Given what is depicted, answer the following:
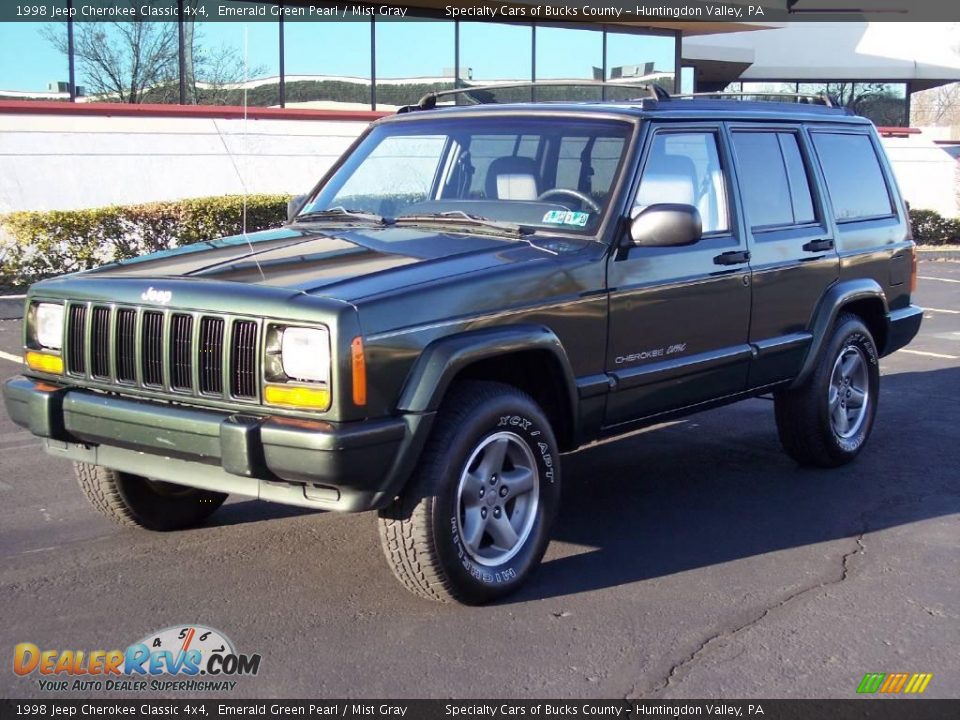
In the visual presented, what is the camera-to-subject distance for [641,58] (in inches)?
925

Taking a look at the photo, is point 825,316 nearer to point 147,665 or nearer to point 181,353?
point 181,353

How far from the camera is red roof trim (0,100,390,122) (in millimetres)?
14945

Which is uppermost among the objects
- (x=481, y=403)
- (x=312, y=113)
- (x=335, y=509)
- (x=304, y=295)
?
(x=312, y=113)

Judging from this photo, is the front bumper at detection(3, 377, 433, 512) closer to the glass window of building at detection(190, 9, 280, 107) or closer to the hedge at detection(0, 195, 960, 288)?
the hedge at detection(0, 195, 960, 288)

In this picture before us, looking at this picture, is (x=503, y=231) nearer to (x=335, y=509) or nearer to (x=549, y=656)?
(x=335, y=509)

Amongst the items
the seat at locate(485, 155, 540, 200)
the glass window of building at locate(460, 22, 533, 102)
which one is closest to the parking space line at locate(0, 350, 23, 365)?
the seat at locate(485, 155, 540, 200)

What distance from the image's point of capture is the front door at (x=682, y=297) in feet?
17.3

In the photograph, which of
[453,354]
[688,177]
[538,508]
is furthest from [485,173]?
[538,508]

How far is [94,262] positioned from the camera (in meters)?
12.7

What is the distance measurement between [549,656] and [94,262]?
9849 millimetres

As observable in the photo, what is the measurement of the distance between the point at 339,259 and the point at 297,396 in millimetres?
806

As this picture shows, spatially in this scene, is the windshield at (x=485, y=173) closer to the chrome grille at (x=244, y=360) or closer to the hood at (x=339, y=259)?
the hood at (x=339, y=259)
